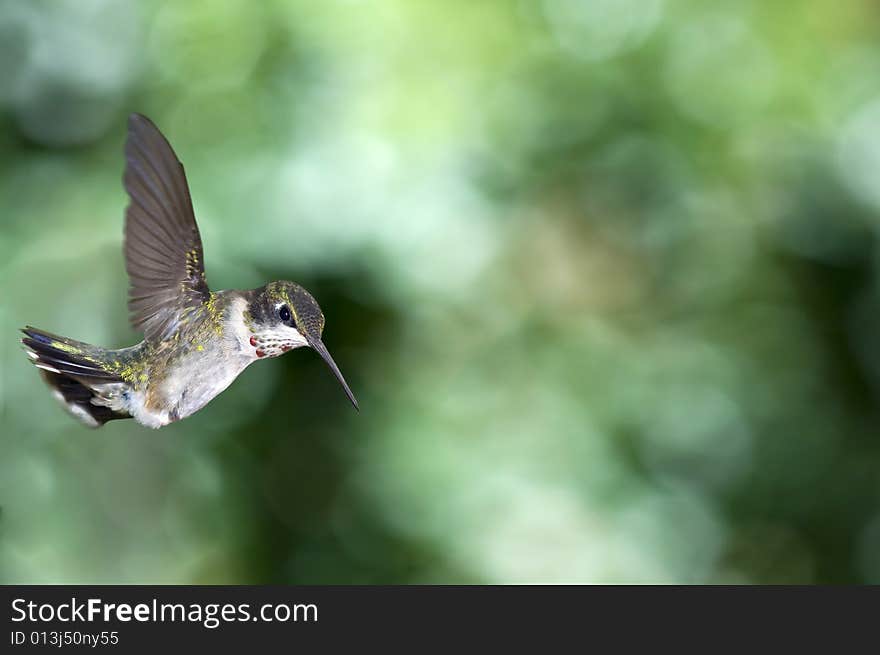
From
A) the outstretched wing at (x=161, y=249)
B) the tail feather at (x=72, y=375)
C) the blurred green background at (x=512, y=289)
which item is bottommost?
the tail feather at (x=72, y=375)

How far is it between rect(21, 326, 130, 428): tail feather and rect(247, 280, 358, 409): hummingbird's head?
0.08 meters

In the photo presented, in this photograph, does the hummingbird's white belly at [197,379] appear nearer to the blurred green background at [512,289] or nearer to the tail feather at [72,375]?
the tail feather at [72,375]

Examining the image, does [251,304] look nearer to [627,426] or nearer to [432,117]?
[432,117]

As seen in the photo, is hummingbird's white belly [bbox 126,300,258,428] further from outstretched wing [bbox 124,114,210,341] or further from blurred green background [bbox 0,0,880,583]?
blurred green background [bbox 0,0,880,583]

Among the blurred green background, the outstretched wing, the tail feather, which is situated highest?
the blurred green background

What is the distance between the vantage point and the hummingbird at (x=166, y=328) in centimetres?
41

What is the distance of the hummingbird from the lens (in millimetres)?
408

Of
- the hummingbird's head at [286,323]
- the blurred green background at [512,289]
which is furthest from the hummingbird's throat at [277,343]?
the blurred green background at [512,289]

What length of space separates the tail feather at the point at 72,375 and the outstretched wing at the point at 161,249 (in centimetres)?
3

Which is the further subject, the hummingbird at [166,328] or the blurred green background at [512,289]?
the blurred green background at [512,289]

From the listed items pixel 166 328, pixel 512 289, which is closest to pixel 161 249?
pixel 166 328

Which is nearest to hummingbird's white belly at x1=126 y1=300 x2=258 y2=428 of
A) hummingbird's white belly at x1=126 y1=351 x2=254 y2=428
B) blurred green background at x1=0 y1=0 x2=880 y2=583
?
hummingbird's white belly at x1=126 y1=351 x2=254 y2=428

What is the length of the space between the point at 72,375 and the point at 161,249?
0.29ft

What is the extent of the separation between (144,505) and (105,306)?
482mm
